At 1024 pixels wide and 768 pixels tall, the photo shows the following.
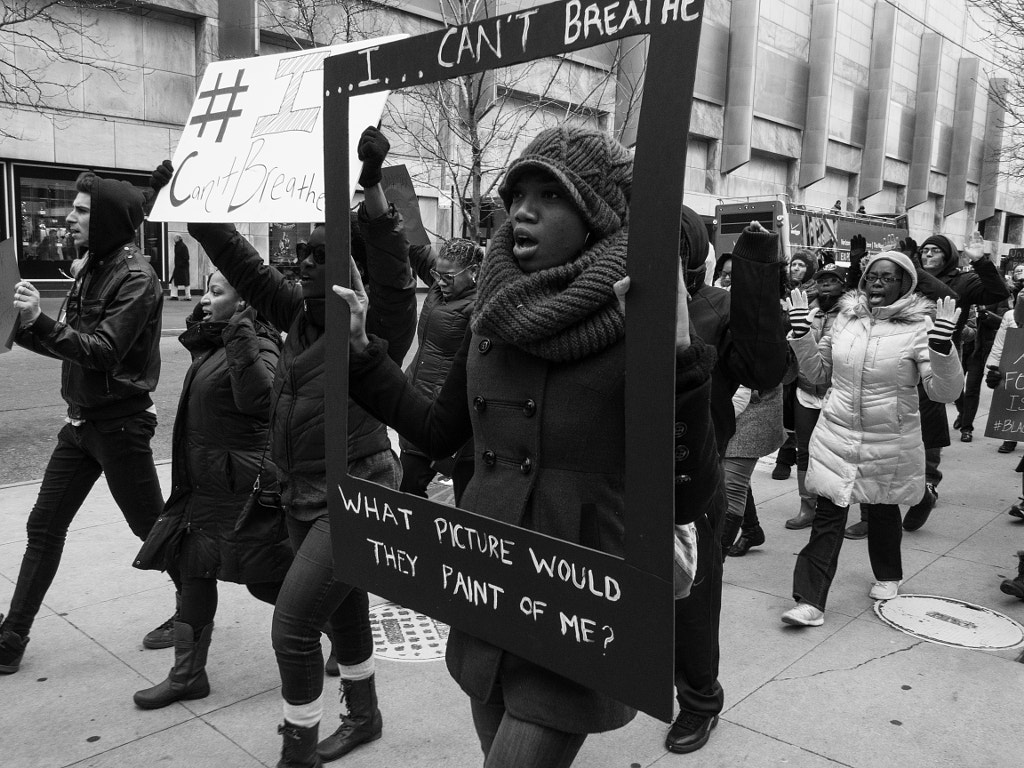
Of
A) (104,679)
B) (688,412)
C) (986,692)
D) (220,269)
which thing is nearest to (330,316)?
(688,412)

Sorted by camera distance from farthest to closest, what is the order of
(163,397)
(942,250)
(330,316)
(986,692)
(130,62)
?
(130,62) → (163,397) → (942,250) → (986,692) → (330,316)

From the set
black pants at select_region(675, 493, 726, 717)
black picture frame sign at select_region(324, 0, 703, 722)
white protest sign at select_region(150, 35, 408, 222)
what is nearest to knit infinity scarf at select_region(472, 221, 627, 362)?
black picture frame sign at select_region(324, 0, 703, 722)

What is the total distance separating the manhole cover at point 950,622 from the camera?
430 centimetres

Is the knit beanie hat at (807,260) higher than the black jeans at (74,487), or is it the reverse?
the knit beanie hat at (807,260)

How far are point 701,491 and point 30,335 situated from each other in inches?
108

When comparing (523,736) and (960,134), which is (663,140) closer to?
(523,736)

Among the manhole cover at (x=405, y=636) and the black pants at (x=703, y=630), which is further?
the manhole cover at (x=405, y=636)

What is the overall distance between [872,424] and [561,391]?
320cm

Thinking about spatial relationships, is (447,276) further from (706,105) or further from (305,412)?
(706,105)

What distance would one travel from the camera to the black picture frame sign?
1.60 m

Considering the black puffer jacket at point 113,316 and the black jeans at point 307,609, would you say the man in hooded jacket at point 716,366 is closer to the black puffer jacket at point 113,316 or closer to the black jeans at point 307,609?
the black jeans at point 307,609

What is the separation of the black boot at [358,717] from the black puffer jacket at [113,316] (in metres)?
1.57

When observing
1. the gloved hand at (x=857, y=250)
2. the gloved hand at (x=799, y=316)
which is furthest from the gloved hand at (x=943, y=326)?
the gloved hand at (x=857, y=250)

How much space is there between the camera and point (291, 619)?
2.92 meters
